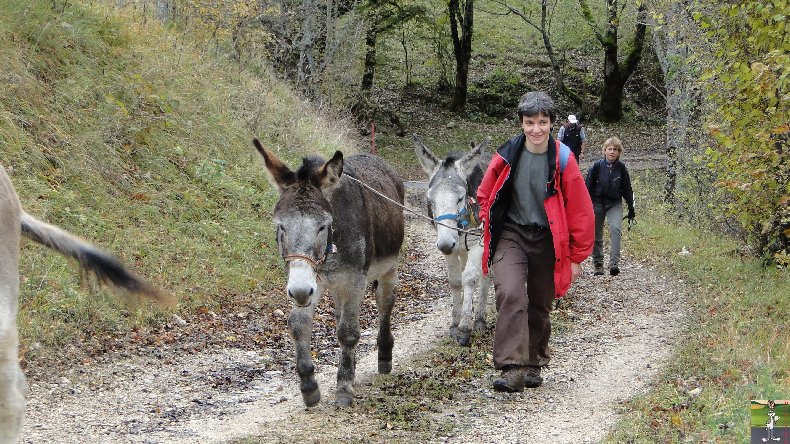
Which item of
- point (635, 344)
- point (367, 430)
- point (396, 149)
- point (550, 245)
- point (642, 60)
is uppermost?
point (642, 60)

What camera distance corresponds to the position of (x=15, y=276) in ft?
13.7

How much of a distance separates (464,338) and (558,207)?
2682 mm

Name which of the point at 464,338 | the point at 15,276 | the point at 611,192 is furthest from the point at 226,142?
the point at 15,276

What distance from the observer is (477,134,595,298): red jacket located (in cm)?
638

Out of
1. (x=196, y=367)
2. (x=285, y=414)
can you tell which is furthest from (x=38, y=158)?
(x=285, y=414)

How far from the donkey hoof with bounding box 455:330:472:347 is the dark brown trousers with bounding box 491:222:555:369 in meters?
1.92

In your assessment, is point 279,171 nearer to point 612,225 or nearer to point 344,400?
point 344,400

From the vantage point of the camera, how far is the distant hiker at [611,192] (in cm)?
1229

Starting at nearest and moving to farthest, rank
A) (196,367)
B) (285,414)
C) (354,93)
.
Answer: (285,414)
(196,367)
(354,93)

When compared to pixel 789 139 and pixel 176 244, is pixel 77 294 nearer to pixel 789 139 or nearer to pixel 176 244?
pixel 176 244

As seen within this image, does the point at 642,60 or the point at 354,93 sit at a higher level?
the point at 642,60

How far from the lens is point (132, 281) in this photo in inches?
188

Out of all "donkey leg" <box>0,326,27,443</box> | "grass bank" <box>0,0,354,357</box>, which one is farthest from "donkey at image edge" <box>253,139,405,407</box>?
"grass bank" <box>0,0,354,357</box>

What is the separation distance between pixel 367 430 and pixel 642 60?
33705mm
